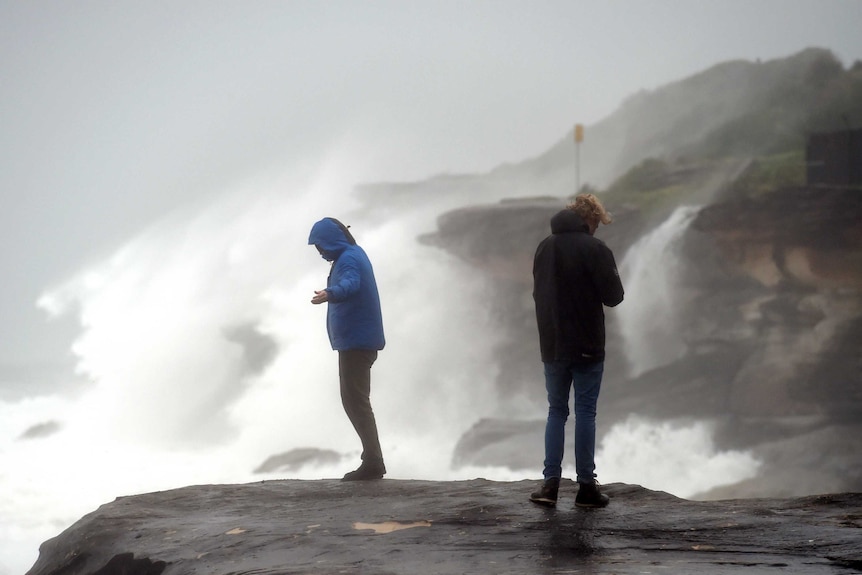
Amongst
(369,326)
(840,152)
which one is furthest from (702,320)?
(369,326)

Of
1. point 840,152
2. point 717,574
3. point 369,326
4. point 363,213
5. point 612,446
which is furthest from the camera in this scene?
point 363,213

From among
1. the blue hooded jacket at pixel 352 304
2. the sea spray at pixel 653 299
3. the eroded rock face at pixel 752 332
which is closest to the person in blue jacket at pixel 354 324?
the blue hooded jacket at pixel 352 304

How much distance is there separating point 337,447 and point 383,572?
168 feet

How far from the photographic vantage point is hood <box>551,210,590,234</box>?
6734mm

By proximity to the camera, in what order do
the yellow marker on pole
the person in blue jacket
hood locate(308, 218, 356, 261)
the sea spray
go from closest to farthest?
the person in blue jacket
hood locate(308, 218, 356, 261)
the sea spray
the yellow marker on pole

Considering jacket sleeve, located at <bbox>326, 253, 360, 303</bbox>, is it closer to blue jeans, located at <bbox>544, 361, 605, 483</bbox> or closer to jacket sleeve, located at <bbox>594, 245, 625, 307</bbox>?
blue jeans, located at <bbox>544, 361, 605, 483</bbox>

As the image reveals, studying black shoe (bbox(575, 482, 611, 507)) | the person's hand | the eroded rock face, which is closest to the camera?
black shoe (bbox(575, 482, 611, 507))

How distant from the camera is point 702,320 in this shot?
2019 inches

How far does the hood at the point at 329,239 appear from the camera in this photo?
8.45 meters

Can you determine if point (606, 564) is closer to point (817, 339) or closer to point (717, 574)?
point (717, 574)

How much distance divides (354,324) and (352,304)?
0.55ft

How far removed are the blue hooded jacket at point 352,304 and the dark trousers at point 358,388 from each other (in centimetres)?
9

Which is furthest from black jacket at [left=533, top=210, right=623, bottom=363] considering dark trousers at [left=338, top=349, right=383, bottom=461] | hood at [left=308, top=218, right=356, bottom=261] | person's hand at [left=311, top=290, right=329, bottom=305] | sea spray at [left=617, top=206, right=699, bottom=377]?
sea spray at [left=617, top=206, right=699, bottom=377]

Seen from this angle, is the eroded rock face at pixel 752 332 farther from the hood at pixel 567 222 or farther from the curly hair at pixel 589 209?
the hood at pixel 567 222
